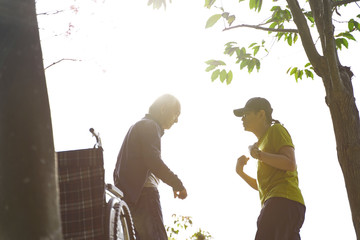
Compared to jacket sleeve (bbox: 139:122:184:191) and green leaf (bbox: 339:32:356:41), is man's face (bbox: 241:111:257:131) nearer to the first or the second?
jacket sleeve (bbox: 139:122:184:191)

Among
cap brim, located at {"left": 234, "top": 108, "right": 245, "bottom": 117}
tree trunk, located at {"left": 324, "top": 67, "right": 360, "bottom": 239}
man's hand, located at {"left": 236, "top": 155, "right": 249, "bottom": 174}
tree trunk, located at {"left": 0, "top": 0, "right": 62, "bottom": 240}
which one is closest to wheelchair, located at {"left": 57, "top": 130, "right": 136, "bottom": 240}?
man's hand, located at {"left": 236, "top": 155, "right": 249, "bottom": 174}

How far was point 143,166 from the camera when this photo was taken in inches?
114

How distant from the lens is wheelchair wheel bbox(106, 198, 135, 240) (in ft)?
7.82

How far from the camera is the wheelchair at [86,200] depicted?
236 cm

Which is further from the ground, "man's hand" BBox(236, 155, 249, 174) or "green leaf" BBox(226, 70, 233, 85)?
"green leaf" BBox(226, 70, 233, 85)

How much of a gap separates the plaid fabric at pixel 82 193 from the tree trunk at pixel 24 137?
4.50ft

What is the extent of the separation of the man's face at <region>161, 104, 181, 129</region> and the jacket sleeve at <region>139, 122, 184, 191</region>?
0.57 ft

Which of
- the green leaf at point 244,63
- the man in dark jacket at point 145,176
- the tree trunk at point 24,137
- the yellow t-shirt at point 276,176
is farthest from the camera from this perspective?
the green leaf at point 244,63

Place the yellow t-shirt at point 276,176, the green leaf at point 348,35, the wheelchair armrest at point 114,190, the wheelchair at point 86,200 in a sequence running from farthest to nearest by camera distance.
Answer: the green leaf at point 348,35, the wheelchair armrest at point 114,190, the yellow t-shirt at point 276,176, the wheelchair at point 86,200

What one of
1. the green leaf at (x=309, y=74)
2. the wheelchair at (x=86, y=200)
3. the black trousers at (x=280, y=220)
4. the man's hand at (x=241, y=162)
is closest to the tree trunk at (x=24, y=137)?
the wheelchair at (x=86, y=200)

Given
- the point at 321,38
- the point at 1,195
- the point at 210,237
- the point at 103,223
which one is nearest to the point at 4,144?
the point at 1,195

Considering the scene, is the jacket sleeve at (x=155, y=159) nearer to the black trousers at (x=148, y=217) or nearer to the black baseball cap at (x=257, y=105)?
the black trousers at (x=148, y=217)

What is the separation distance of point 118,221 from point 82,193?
0.25m

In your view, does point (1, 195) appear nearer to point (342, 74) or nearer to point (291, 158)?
point (291, 158)
